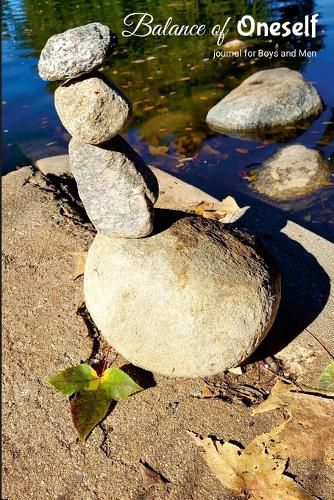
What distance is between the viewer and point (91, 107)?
2.23m

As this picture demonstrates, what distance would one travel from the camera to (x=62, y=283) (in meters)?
3.39

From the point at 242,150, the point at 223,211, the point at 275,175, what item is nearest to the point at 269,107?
the point at 242,150

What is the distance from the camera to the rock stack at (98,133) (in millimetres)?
2076

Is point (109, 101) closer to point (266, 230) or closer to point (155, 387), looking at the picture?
point (155, 387)

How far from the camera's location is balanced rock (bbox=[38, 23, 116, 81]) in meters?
2.06

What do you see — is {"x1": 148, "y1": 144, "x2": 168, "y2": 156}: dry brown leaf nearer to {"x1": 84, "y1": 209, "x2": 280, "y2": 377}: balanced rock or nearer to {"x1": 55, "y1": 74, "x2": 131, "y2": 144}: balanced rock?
{"x1": 84, "y1": 209, "x2": 280, "y2": 377}: balanced rock

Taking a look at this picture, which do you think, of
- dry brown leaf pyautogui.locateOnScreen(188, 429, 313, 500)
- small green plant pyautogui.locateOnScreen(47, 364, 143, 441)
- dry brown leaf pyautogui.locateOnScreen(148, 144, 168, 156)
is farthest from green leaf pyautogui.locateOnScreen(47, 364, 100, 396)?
dry brown leaf pyautogui.locateOnScreen(148, 144, 168, 156)

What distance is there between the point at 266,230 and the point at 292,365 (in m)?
1.34

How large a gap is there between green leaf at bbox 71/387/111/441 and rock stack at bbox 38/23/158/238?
31.5 inches

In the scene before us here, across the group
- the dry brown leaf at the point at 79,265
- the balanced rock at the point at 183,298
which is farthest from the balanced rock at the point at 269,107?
the balanced rock at the point at 183,298

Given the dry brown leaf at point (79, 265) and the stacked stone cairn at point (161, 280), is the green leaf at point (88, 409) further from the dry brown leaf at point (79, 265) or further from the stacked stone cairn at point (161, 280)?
the dry brown leaf at point (79, 265)

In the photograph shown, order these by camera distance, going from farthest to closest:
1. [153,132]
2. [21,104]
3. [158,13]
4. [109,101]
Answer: [158,13] < [21,104] < [153,132] < [109,101]

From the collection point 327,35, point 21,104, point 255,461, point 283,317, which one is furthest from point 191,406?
point 327,35

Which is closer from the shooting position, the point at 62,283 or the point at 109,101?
the point at 109,101
